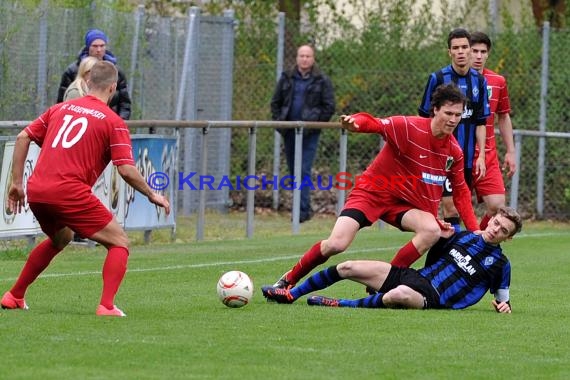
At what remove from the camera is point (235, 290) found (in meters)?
9.88

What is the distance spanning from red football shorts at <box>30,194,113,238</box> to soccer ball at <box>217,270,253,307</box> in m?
1.03

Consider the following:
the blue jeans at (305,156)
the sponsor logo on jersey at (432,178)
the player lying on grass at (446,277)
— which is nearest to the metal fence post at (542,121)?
the blue jeans at (305,156)

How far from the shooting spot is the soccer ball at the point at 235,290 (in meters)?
9.88

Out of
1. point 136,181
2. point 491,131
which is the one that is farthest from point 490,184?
point 136,181

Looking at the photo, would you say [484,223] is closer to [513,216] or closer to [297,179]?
[513,216]

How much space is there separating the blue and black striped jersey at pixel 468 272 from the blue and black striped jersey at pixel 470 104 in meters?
2.19

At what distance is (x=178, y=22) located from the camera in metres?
19.8

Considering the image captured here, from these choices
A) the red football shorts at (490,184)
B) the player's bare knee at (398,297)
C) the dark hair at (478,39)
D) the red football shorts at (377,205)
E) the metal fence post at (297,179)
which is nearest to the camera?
the player's bare knee at (398,297)

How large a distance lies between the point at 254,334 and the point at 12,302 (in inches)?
75.3

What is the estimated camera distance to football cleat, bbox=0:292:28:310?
31.4 ft

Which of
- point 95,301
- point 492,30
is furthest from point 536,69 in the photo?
point 95,301

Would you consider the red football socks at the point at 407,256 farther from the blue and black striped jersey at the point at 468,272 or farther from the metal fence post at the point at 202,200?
the metal fence post at the point at 202,200

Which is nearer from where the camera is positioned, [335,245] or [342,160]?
[335,245]

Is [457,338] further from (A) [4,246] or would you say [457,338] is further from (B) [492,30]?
(B) [492,30]
